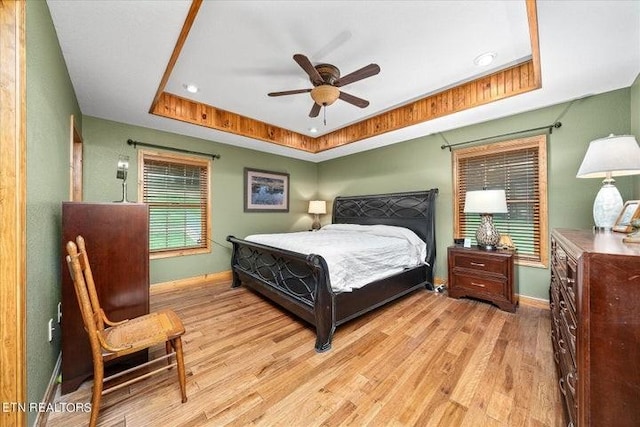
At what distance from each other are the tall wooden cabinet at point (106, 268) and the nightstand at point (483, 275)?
3.37 m

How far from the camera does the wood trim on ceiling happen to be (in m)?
2.23

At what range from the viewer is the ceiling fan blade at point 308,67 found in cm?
189

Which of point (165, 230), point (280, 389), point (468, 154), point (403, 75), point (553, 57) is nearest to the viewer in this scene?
point (280, 389)

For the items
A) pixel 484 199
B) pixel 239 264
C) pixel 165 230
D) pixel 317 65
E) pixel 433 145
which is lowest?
pixel 239 264

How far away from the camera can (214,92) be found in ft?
9.80

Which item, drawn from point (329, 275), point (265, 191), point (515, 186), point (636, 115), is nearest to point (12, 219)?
point (329, 275)

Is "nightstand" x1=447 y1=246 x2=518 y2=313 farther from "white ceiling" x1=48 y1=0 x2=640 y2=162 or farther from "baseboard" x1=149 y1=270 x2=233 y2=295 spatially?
"baseboard" x1=149 y1=270 x2=233 y2=295

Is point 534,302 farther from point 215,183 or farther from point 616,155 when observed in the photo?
point 215,183

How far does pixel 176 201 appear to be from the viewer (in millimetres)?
3838

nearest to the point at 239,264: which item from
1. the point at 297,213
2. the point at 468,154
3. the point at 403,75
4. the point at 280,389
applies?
the point at 297,213

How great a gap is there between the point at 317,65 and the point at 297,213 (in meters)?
3.49

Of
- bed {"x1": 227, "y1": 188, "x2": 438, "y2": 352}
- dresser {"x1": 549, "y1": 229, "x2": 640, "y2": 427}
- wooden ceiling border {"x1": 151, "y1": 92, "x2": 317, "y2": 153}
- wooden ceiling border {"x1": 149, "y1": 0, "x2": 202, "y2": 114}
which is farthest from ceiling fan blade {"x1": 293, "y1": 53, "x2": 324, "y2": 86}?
dresser {"x1": 549, "y1": 229, "x2": 640, "y2": 427}

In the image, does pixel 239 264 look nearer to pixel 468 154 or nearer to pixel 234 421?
pixel 234 421

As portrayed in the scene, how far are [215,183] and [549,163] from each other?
4741 mm
